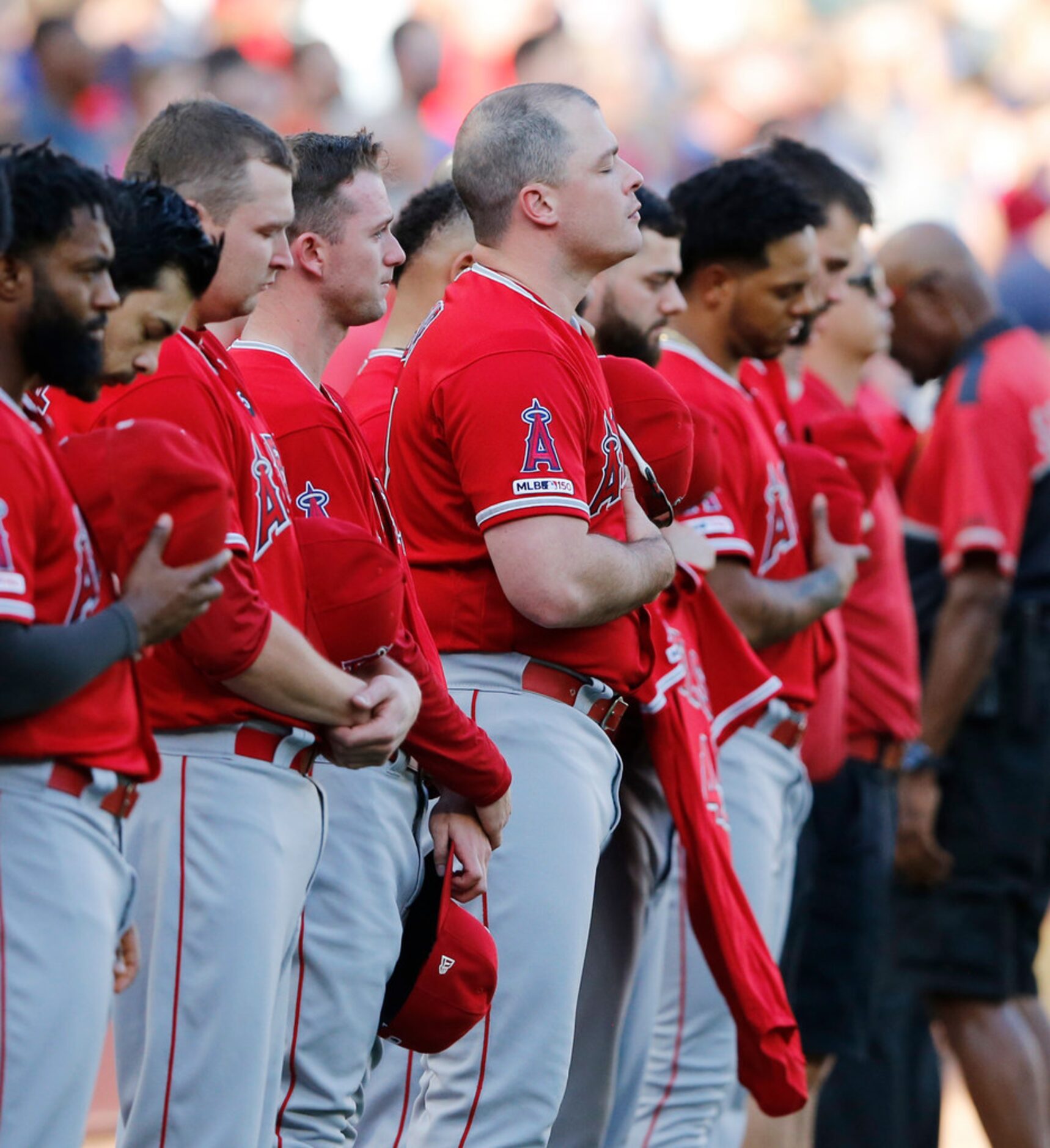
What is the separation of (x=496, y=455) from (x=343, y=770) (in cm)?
52

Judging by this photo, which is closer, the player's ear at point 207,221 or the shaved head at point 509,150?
the player's ear at point 207,221

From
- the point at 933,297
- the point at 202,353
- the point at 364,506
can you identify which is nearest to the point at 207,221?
the point at 202,353

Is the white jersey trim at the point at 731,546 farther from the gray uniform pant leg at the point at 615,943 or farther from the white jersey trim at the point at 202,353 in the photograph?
the white jersey trim at the point at 202,353

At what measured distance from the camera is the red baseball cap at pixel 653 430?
3.16 metres

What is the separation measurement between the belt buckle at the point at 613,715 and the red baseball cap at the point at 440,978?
418mm

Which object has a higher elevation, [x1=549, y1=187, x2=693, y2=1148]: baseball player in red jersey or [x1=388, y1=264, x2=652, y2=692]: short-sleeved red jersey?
[x1=388, y1=264, x2=652, y2=692]: short-sleeved red jersey

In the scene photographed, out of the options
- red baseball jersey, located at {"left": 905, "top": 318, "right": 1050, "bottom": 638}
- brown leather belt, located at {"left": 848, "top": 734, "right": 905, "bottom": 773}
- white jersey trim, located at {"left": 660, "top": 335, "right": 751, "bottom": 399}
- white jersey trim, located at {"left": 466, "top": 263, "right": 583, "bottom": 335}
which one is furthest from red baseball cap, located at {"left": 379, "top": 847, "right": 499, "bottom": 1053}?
red baseball jersey, located at {"left": 905, "top": 318, "right": 1050, "bottom": 638}

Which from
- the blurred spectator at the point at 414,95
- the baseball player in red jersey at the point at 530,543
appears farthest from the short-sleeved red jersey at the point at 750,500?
the blurred spectator at the point at 414,95

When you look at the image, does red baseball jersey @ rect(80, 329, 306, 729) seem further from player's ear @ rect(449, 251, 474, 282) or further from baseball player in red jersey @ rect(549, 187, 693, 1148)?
player's ear @ rect(449, 251, 474, 282)

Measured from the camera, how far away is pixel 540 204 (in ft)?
9.94

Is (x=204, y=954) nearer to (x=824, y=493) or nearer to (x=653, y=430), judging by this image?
(x=653, y=430)

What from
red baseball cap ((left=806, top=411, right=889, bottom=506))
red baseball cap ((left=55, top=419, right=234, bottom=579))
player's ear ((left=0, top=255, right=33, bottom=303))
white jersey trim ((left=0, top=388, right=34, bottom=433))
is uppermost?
red baseball cap ((left=806, top=411, right=889, bottom=506))

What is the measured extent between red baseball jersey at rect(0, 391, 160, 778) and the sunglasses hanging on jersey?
45.3 inches

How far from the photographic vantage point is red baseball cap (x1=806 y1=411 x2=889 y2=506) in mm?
4340
